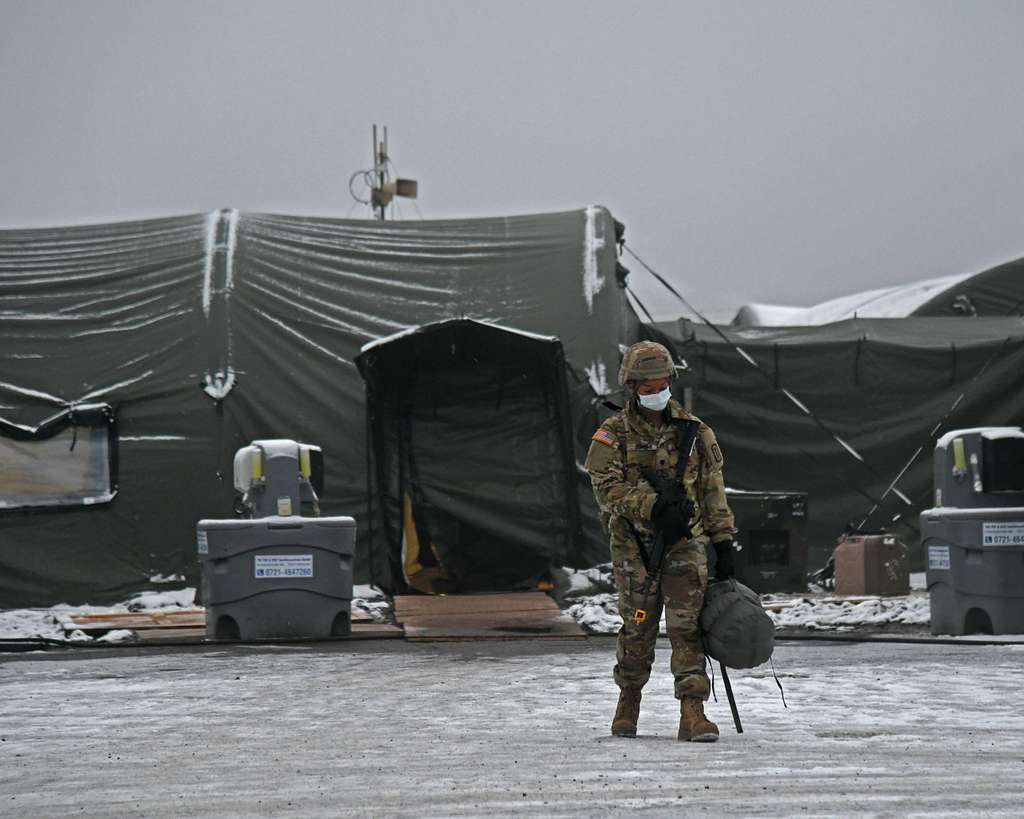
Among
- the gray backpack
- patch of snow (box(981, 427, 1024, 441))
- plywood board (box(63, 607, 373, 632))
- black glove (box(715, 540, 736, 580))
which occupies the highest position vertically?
patch of snow (box(981, 427, 1024, 441))

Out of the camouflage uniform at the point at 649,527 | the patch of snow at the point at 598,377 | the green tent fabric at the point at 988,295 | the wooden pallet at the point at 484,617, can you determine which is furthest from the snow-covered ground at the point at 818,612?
the camouflage uniform at the point at 649,527

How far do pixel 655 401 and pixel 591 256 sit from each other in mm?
11973

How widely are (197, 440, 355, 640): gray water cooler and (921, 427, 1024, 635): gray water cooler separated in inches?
178

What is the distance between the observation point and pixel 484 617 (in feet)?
49.0

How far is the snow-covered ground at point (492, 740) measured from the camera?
16.8ft

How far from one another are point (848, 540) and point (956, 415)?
2.56 meters

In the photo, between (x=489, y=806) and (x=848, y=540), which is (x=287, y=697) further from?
(x=848, y=540)

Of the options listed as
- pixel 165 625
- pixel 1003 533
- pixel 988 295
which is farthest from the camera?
pixel 988 295

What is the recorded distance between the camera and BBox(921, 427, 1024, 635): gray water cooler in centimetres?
1247

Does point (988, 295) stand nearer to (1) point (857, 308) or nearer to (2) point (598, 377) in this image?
(1) point (857, 308)

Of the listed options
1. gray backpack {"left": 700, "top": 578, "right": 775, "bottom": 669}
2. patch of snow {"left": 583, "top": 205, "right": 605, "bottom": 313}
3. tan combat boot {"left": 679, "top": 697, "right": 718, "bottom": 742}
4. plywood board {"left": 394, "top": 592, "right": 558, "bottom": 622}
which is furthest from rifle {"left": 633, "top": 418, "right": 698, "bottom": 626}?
patch of snow {"left": 583, "top": 205, "right": 605, "bottom": 313}

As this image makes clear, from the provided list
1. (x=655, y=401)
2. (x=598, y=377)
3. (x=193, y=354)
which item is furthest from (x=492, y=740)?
(x=193, y=354)

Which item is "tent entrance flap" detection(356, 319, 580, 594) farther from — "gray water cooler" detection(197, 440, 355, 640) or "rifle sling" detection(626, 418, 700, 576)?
"rifle sling" detection(626, 418, 700, 576)

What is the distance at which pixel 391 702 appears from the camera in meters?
8.50
